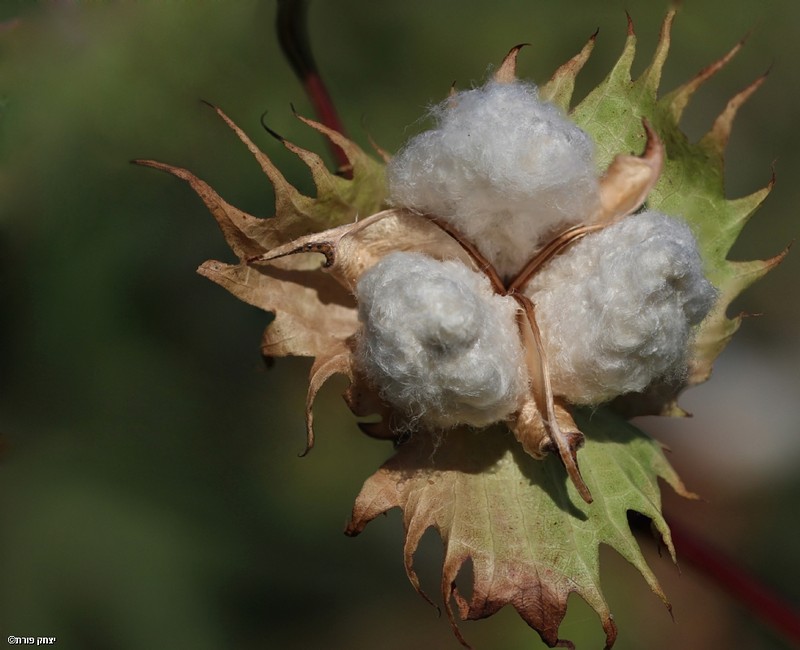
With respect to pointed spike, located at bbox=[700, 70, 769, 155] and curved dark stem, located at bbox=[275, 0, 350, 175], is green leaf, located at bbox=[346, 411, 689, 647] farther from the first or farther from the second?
curved dark stem, located at bbox=[275, 0, 350, 175]

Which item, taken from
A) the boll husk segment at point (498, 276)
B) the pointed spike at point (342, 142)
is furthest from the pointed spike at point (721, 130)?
the pointed spike at point (342, 142)

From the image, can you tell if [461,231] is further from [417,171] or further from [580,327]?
[580,327]

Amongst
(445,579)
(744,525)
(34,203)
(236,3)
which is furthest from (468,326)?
(744,525)

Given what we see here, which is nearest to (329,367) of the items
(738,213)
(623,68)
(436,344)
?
(436,344)

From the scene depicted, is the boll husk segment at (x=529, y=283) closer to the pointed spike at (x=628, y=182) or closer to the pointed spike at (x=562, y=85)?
the pointed spike at (x=628, y=182)

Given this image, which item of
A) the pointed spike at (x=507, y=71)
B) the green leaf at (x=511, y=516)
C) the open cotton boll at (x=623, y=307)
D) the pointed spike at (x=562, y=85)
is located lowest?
the green leaf at (x=511, y=516)

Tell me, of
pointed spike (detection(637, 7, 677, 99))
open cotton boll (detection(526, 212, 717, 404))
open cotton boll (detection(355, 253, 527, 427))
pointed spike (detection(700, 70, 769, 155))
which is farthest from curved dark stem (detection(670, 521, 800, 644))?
pointed spike (detection(637, 7, 677, 99))
